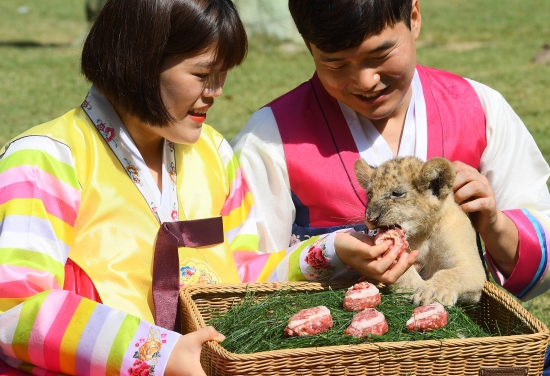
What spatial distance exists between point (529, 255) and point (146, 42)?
1.91 meters

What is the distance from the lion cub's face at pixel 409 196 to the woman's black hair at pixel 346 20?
57 cm

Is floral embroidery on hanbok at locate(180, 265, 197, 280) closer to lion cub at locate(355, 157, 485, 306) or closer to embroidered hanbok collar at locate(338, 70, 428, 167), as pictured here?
lion cub at locate(355, 157, 485, 306)

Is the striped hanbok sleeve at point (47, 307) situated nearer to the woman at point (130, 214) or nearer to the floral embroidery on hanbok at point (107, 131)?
the woman at point (130, 214)

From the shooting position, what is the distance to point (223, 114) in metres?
10.1

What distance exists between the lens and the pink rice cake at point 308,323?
9.27 feet

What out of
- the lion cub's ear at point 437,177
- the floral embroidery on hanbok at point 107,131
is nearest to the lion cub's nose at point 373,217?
the lion cub's ear at point 437,177

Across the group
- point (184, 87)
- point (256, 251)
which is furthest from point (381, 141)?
point (184, 87)

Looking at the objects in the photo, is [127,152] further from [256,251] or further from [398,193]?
[398,193]

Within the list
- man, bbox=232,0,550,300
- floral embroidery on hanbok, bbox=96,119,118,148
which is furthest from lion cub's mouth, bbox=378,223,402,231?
floral embroidery on hanbok, bbox=96,119,118,148

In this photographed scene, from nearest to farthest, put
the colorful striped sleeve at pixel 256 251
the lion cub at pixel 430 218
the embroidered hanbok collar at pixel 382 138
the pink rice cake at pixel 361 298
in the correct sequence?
1. the pink rice cake at pixel 361 298
2. the lion cub at pixel 430 218
3. the colorful striped sleeve at pixel 256 251
4. the embroidered hanbok collar at pixel 382 138

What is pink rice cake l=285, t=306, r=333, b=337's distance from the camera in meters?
2.82

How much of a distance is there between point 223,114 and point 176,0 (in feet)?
22.5

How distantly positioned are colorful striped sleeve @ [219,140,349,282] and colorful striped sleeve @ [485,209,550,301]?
800mm

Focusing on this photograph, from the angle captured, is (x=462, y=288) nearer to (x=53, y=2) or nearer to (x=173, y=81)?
(x=173, y=81)
